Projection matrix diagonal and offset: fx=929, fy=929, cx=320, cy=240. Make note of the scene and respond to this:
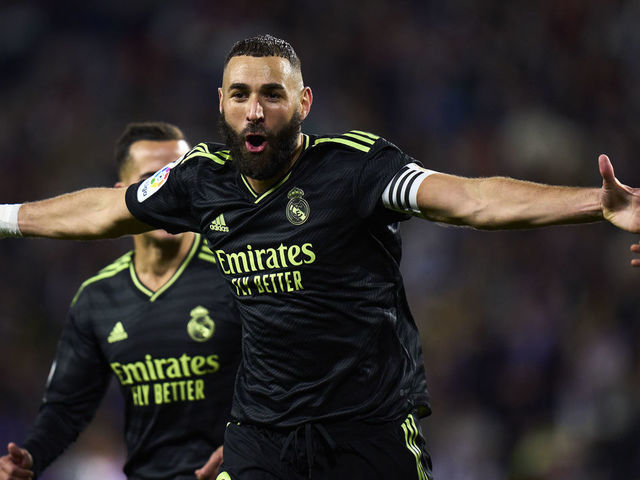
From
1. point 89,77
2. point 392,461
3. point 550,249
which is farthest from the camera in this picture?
point 89,77

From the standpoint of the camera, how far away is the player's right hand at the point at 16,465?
4.00 metres

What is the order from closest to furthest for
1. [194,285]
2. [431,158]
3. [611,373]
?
[194,285] < [611,373] < [431,158]

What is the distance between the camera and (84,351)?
4.55m

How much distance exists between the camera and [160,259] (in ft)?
15.0

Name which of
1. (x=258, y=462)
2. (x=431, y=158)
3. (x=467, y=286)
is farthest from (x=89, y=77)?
(x=258, y=462)

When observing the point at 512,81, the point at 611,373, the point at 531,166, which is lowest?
the point at 611,373

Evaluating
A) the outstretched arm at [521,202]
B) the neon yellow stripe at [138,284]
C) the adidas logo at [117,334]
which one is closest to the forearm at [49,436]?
the adidas logo at [117,334]

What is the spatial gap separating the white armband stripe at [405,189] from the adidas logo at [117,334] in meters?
1.87

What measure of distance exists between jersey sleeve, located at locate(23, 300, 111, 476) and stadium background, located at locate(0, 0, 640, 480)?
281cm

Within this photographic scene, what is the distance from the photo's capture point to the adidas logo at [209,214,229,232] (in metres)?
3.37

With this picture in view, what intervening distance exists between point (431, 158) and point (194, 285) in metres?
5.21

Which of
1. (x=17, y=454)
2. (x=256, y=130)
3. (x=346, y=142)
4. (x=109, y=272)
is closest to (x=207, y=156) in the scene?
(x=256, y=130)

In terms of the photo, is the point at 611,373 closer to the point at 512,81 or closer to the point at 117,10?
the point at 512,81

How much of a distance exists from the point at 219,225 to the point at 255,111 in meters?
0.44
